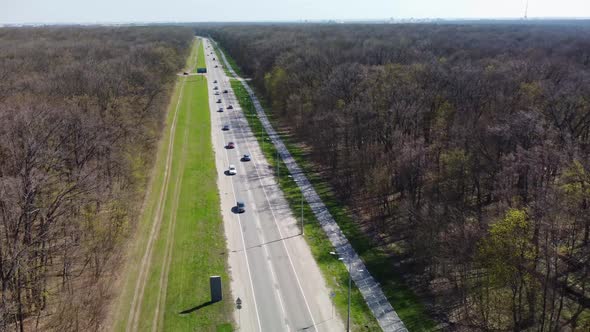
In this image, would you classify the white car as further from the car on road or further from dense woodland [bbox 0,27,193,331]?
the car on road

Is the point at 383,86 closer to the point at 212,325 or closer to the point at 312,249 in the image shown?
the point at 312,249

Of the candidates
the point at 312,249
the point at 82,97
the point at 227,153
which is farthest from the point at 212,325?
the point at 227,153

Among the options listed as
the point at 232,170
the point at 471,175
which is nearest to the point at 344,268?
the point at 471,175

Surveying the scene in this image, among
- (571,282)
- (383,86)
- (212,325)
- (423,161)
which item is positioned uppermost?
(383,86)

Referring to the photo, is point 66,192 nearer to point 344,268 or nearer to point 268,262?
point 268,262

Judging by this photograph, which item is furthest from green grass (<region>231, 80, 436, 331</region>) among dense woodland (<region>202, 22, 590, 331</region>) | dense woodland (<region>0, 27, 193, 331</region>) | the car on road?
dense woodland (<region>0, 27, 193, 331</region>)
